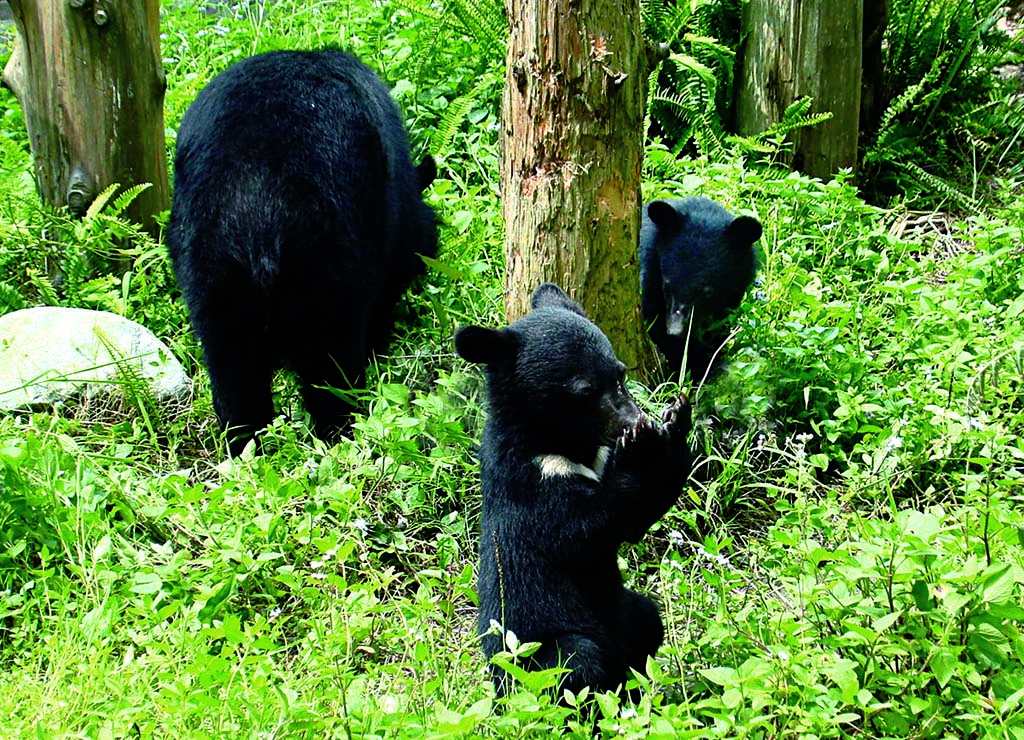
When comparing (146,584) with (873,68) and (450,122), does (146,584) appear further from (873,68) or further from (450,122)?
(873,68)

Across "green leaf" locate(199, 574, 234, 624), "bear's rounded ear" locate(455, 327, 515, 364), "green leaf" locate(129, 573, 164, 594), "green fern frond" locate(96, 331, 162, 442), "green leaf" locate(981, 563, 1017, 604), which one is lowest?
"green leaf" locate(199, 574, 234, 624)

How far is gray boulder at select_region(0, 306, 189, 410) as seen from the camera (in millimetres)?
5785

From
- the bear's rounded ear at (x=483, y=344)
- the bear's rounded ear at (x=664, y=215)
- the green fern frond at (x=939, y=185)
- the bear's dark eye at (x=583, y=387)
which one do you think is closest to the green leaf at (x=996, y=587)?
the bear's dark eye at (x=583, y=387)

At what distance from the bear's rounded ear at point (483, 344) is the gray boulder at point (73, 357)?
2487mm

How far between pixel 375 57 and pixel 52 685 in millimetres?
5920

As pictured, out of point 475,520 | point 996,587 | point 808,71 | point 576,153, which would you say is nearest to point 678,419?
point 996,587

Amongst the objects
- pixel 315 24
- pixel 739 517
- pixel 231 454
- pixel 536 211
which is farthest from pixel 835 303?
pixel 315 24

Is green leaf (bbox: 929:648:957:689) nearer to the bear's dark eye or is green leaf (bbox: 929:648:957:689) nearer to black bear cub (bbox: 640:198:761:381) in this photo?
the bear's dark eye

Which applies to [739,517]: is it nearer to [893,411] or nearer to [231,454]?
[893,411]

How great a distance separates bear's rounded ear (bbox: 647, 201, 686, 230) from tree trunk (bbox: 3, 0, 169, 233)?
10.9ft

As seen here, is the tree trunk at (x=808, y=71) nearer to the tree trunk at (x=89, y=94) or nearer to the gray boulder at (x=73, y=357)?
the tree trunk at (x=89, y=94)

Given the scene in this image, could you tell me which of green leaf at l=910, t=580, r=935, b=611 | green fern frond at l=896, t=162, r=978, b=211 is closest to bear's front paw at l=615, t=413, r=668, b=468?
green leaf at l=910, t=580, r=935, b=611

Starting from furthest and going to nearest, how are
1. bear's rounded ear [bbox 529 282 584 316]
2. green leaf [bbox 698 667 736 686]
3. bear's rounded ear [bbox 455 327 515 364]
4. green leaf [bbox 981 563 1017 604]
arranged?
bear's rounded ear [bbox 529 282 584 316]
bear's rounded ear [bbox 455 327 515 364]
green leaf [bbox 981 563 1017 604]
green leaf [bbox 698 667 736 686]

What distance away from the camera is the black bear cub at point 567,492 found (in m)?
3.69
